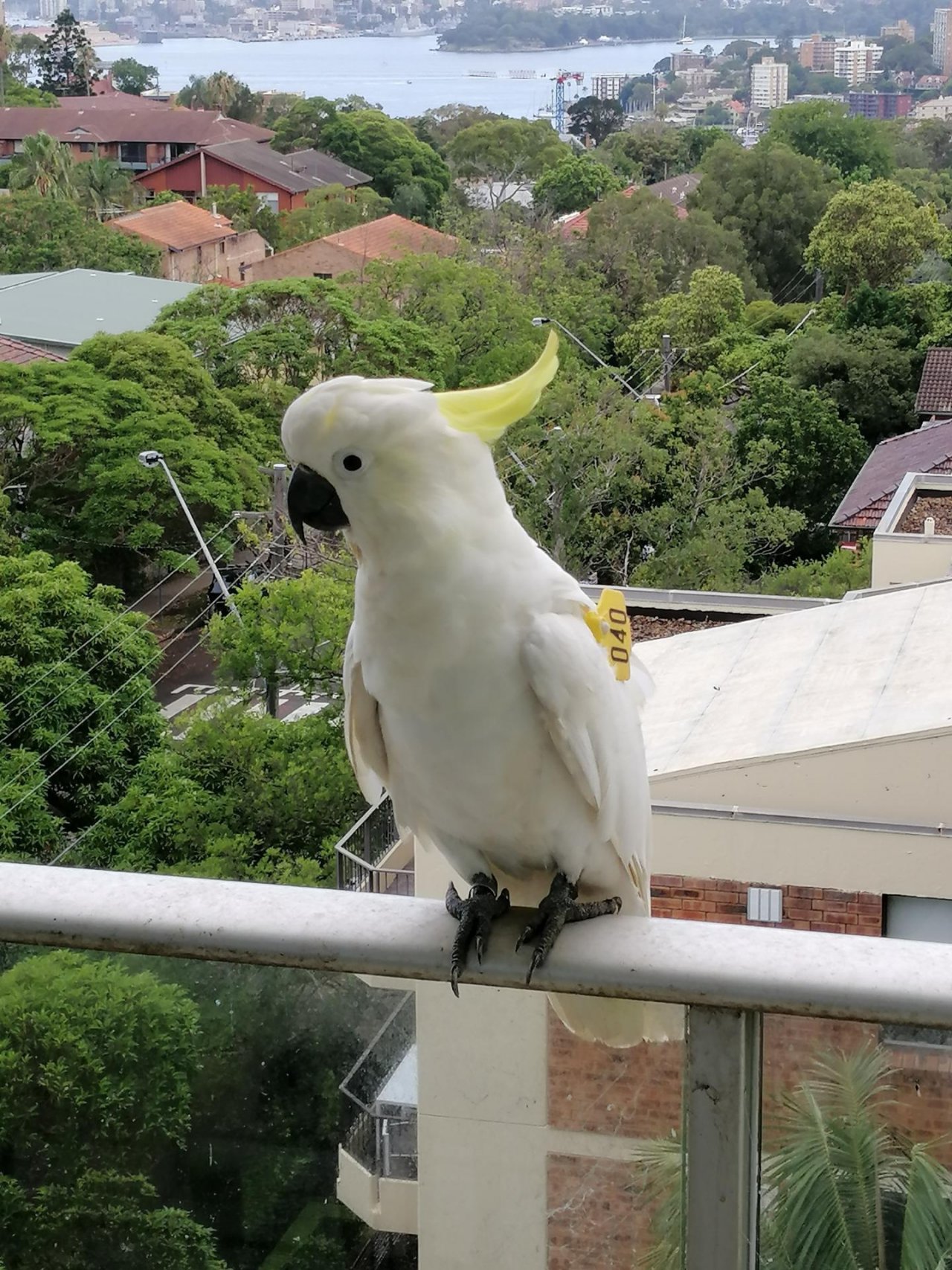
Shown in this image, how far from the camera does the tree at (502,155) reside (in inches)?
1369

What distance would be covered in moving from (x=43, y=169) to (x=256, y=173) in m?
7.26

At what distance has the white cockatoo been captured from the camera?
1.10 metres

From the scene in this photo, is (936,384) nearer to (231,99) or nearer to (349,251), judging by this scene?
(349,251)

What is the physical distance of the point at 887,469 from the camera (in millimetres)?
13938

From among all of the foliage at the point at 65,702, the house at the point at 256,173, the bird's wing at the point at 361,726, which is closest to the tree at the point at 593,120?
the house at the point at 256,173

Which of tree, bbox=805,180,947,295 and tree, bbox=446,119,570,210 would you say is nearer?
tree, bbox=805,180,947,295

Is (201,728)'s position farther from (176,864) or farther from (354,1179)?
(354,1179)

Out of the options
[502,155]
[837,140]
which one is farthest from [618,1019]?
[502,155]

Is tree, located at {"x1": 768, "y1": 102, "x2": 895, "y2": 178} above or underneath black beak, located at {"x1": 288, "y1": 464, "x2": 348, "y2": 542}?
underneath

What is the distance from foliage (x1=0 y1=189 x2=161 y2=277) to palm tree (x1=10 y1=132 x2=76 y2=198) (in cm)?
243

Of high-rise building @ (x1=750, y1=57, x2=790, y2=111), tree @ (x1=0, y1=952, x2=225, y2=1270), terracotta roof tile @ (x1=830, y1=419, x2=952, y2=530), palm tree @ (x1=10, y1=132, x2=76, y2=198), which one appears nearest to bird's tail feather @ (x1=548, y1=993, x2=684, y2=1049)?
tree @ (x1=0, y1=952, x2=225, y2=1270)

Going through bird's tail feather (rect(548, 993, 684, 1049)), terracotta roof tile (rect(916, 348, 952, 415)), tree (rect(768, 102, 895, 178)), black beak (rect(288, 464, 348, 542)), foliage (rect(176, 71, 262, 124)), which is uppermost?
foliage (rect(176, 71, 262, 124))

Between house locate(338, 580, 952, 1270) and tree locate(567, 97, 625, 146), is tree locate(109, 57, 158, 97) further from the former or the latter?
house locate(338, 580, 952, 1270)

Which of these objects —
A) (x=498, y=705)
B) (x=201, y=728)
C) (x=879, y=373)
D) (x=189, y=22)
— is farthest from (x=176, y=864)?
(x=189, y=22)
